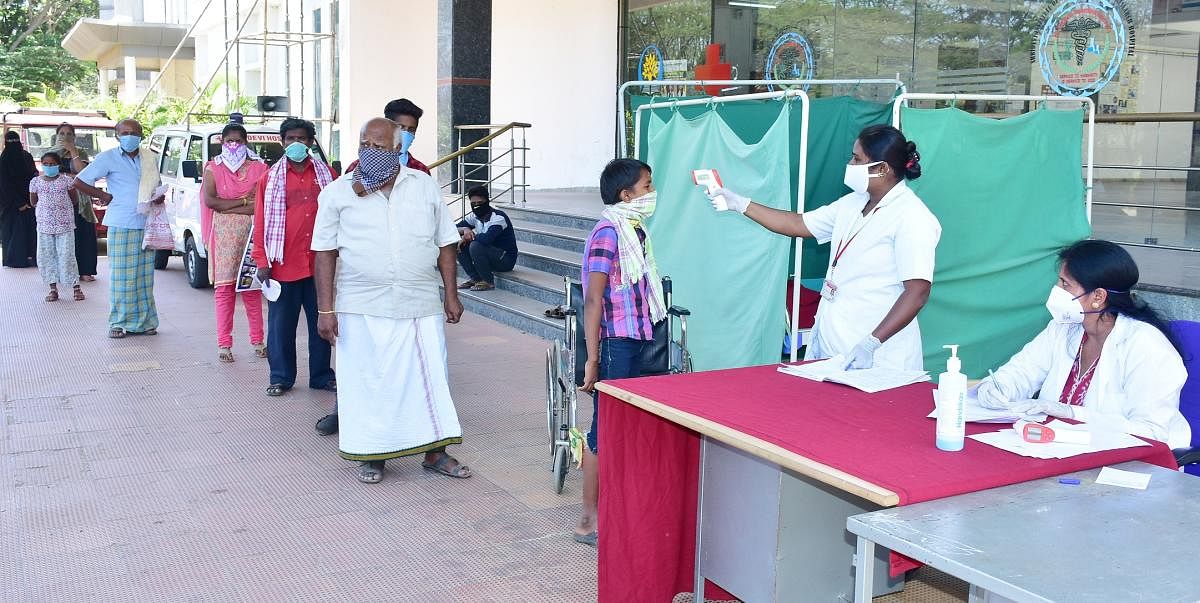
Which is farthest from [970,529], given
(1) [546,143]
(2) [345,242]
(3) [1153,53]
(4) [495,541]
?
(1) [546,143]

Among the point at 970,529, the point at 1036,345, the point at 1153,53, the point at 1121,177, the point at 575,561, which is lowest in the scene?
the point at 575,561

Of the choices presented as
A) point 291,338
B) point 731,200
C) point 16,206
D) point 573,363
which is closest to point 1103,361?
point 731,200

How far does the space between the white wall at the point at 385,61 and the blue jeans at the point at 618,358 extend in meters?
13.5

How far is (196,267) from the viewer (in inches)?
467

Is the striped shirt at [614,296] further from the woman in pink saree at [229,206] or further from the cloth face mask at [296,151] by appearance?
the woman in pink saree at [229,206]

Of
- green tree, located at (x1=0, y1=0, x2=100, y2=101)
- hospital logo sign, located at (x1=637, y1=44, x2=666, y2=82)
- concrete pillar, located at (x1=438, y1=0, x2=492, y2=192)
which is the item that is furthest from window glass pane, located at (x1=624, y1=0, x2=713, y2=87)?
green tree, located at (x1=0, y1=0, x2=100, y2=101)

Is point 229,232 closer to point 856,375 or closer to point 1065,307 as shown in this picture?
point 856,375

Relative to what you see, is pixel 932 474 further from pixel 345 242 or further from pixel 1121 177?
pixel 1121 177

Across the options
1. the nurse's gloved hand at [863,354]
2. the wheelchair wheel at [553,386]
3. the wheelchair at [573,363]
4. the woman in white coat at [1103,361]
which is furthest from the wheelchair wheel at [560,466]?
the woman in white coat at [1103,361]

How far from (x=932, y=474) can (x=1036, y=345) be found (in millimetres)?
1103

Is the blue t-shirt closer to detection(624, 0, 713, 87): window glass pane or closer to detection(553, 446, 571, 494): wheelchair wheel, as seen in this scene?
detection(553, 446, 571, 494): wheelchair wheel

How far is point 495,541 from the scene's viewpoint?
457 centimetres

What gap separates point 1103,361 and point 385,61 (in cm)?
1566

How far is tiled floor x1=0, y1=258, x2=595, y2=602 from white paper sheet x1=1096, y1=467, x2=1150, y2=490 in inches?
77.2
